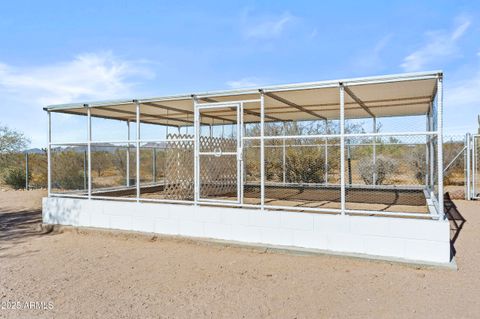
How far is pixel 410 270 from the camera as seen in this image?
459cm

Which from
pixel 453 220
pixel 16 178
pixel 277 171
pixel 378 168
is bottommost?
pixel 453 220

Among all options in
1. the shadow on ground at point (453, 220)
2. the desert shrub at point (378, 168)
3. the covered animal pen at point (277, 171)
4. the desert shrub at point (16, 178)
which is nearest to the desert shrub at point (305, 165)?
the covered animal pen at point (277, 171)

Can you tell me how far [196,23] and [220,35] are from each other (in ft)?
2.08

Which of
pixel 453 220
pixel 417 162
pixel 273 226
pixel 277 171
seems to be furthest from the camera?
pixel 277 171

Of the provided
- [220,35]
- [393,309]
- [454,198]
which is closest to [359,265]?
[393,309]

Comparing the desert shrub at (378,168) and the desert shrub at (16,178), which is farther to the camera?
the desert shrub at (16,178)

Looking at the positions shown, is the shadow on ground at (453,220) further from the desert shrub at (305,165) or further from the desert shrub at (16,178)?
the desert shrub at (16,178)

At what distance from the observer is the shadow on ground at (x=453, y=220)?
600cm

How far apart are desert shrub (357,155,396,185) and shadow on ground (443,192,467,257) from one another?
1.70 metres

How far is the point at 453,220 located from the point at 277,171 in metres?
5.35

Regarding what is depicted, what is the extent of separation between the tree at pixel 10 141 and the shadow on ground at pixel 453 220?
18053 millimetres

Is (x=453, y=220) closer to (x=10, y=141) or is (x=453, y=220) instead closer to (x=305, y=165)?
(x=305, y=165)

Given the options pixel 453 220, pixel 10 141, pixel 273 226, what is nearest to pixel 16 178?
A: pixel 10 141

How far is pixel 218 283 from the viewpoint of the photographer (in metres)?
4.27
